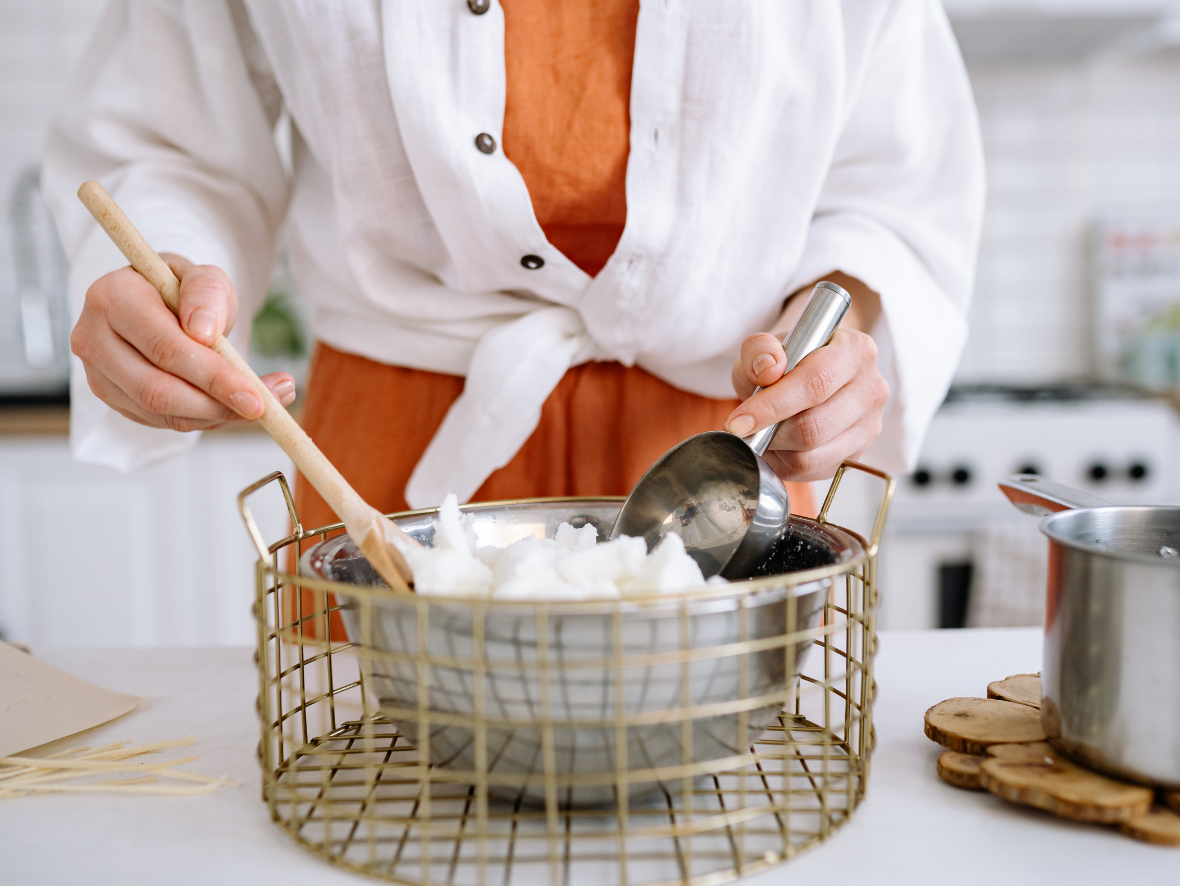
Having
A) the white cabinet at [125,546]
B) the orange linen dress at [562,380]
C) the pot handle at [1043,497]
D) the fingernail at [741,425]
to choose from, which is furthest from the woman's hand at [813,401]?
the white cabinet at [125,546]

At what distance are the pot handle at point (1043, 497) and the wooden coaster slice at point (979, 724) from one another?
4.2 inches

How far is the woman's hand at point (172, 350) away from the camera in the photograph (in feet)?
1.64

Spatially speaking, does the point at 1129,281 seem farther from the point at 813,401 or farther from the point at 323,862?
the point at 323,862

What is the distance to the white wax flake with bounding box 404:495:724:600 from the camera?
15.6 inches

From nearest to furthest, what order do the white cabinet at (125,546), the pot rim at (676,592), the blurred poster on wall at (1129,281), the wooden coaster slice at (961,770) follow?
the pot rim at (676,592), the wooden coaster slice at (961,770), the white cabinet at (125,546), the blurred poster on wall at (1129,281)

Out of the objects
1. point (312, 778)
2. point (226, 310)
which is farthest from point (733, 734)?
point (226, 310)

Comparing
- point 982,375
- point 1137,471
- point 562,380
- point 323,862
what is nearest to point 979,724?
point 323,862

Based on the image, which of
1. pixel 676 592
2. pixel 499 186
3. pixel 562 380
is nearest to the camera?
pixel 676 592

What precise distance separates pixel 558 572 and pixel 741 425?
168 mm

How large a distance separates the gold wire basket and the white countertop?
0.01 meters

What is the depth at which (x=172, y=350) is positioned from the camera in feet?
1.66

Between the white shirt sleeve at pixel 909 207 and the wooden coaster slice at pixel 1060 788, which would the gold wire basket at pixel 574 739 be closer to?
the wooden coaster slice at pixel 1060 788

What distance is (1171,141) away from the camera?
2.20m

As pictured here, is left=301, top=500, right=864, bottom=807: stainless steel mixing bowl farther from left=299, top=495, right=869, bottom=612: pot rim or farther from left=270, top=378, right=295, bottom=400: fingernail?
left=270, top=378, right=295, bottom=400: fingernail
